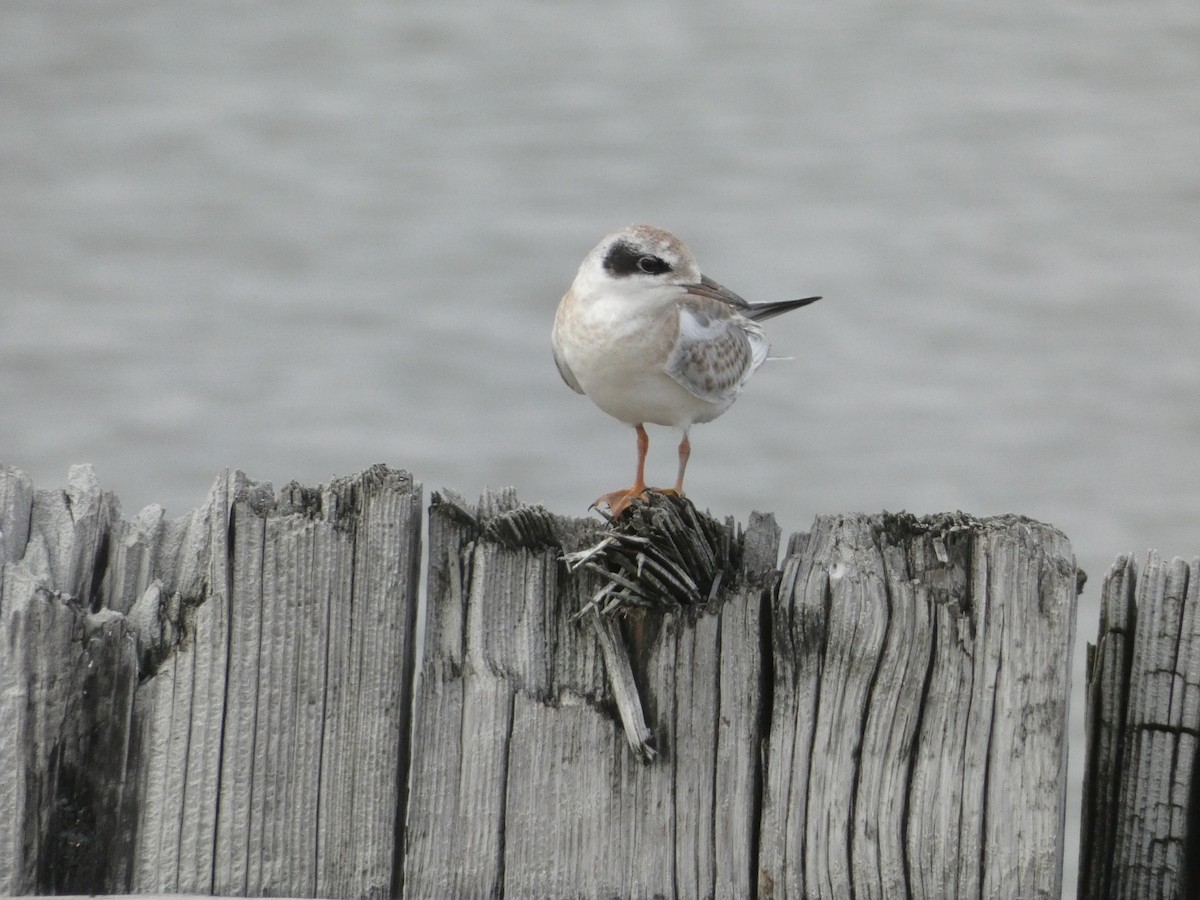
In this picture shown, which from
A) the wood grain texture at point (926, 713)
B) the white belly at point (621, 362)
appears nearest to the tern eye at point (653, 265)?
the white belly at point (621, 362)

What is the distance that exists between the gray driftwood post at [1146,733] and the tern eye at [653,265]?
2005 mm

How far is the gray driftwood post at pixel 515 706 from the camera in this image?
2.91m

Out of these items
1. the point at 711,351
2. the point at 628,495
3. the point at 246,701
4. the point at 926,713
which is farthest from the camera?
the point at 711,351

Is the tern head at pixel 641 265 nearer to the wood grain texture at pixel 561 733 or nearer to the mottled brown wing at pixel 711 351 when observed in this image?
the mottled brown wing at pixel 711 351

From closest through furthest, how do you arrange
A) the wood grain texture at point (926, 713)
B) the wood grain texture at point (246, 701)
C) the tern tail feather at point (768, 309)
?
the wood grain texture at point (926, 713) < the wood grain texture at point (246, 701) < the tern tail feather at point (768, 309)

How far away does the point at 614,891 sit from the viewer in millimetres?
3025

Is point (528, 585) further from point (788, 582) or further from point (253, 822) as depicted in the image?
point (253, 822)

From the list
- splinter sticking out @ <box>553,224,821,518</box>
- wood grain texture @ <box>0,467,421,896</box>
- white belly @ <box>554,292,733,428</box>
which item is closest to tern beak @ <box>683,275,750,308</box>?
splinter sticking out @ <box>553,224,821,518</box>

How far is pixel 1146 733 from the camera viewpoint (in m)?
3.03

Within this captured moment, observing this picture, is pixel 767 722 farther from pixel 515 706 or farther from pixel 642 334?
pixel 642 334

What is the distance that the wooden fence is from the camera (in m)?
2.91

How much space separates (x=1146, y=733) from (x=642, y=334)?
208 centimetres

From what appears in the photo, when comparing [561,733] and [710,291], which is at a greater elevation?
[710,291]

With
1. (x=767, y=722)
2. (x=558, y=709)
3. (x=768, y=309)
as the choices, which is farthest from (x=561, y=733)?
(x=768, y=309)
